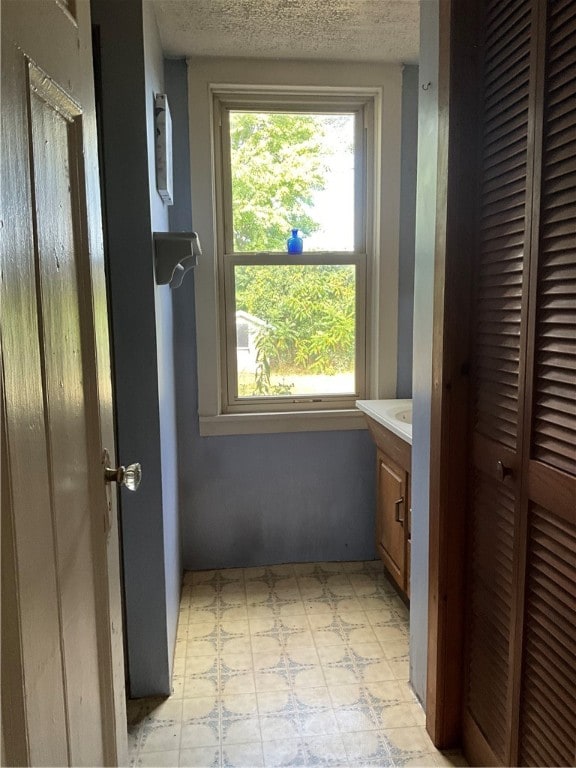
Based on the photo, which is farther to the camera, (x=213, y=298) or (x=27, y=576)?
(x=213, y=298)

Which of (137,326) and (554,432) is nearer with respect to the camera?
(554,432)

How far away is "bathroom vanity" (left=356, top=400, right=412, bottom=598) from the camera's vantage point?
7.13 feet

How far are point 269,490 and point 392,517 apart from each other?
2.05 feet

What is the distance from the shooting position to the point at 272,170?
2.57 metres

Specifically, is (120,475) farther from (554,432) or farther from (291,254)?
(291,254)

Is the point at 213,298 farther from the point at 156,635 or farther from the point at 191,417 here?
the point at 156,635

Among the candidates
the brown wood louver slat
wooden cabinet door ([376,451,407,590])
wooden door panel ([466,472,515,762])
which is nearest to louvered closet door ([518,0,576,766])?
the brown wood louver slat

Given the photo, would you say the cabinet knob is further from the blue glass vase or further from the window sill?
the blue glass vase

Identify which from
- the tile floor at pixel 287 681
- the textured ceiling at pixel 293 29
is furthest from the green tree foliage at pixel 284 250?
the tile floor at pixel 287 681

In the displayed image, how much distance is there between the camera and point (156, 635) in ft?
6.13

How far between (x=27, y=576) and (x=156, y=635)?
4.54 feet

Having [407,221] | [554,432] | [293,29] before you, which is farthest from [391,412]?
[293,29]

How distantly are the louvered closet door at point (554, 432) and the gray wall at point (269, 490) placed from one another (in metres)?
1.56

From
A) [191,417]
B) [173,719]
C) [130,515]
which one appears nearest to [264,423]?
[191,417]
